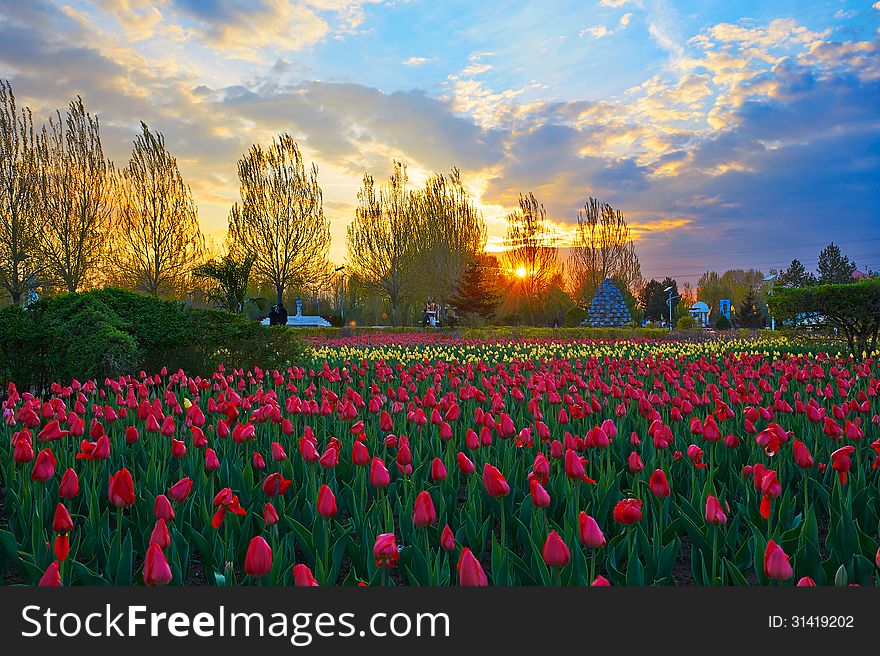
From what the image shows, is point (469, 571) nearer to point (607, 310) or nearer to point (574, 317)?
point (574, 317)

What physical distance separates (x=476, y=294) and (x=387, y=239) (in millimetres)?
7351

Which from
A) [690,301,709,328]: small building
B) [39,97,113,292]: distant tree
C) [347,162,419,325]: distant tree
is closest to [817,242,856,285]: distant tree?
[690,301,709,328]: small building

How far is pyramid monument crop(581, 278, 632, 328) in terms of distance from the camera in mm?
39875

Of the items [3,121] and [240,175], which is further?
[240,175]

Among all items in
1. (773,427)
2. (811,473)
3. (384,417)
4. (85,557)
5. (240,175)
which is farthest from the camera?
(240,175)

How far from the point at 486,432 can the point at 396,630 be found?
183 cm

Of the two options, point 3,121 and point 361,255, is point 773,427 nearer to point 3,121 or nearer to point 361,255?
point 3,121

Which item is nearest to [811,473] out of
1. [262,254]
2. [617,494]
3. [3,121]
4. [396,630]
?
[617,494]

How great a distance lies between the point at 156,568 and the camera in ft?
6.32

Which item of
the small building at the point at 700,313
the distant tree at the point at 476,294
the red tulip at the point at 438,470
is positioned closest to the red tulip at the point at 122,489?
the red tulip at the point at 438,470

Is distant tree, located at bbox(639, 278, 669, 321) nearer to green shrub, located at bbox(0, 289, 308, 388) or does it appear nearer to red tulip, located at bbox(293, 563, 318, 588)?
green shrub, located at bbox(0, 289, 308, 388)

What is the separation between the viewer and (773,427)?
139 inches

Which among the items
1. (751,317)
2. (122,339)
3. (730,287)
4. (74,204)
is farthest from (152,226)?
(730,287)

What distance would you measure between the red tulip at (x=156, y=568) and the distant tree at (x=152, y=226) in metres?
31.2
